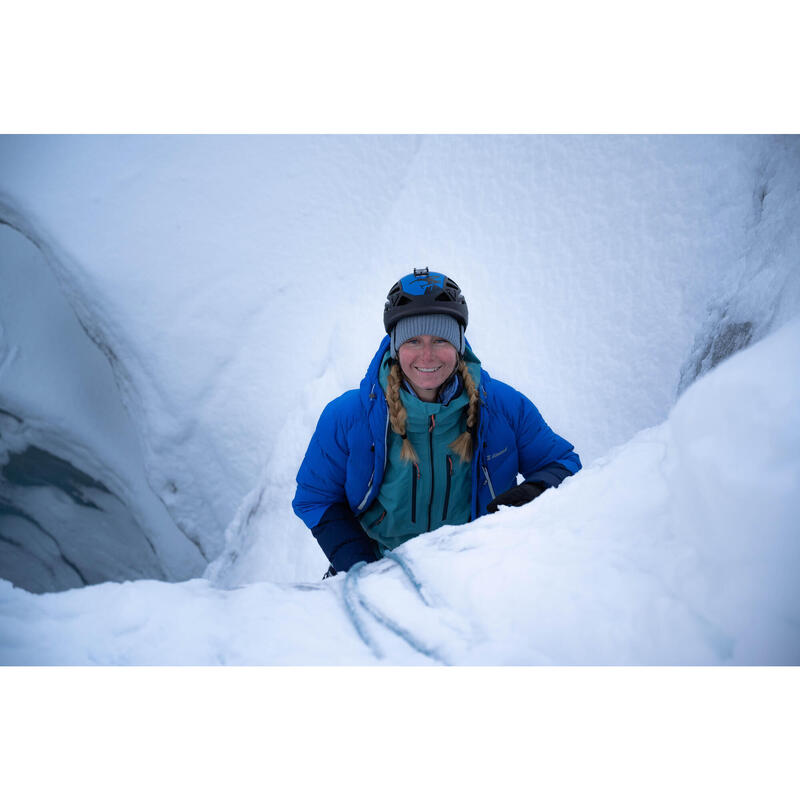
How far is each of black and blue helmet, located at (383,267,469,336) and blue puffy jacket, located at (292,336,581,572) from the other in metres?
0.10

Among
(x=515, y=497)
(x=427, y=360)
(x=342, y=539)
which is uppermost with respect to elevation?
(x=427, y=360)

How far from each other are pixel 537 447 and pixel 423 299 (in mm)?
527

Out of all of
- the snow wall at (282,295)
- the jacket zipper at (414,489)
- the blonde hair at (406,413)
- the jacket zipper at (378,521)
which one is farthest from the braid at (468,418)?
the snow wall at (282,295)

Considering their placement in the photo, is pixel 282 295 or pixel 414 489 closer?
pixel 414 489

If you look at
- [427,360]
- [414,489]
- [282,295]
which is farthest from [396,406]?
[282,295]

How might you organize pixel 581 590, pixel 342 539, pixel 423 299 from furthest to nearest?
pixel 342 539 < pixel 423 299 < pixel 581 590

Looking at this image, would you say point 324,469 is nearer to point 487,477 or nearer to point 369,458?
point 369,458

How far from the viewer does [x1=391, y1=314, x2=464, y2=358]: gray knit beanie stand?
142 cm

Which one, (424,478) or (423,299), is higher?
(423,299)

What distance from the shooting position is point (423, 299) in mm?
1410

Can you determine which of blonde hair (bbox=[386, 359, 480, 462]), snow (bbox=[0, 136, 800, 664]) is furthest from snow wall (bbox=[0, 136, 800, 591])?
blonde hair (bbox=[386, 359, 480, 462])

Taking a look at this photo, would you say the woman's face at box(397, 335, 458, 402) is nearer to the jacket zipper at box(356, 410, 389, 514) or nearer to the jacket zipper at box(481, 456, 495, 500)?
the jacket zipper at box(356, 410, 389, 514)

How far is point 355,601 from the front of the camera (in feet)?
3.41

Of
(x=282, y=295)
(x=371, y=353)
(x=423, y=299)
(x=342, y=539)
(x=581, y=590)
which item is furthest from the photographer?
(x=282, y=295)
